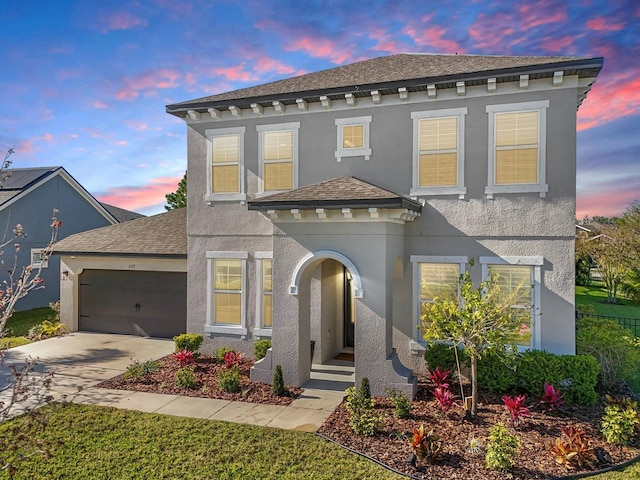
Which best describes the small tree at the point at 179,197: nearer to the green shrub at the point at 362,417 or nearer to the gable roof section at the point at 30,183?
the gable roof section at the point at 30,183

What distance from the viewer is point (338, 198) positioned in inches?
356

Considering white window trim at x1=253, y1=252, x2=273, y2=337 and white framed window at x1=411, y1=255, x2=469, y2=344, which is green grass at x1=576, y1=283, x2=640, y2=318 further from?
white window trim at x1=253, y1=252, x2=273, y2=337

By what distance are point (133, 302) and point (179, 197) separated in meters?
18.9

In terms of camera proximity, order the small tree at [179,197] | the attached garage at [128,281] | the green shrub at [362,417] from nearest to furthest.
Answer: the green shrub at [362,417] → the attached garage at [128,281] → the small tree at [179,197]

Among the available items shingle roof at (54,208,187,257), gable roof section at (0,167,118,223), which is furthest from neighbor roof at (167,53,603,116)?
gable roof section at (0,167,118,223)

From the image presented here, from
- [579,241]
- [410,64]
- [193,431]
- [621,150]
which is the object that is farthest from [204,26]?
[579,241]

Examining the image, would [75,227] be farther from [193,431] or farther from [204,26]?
[193,431]

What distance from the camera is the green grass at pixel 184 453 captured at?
5980mm

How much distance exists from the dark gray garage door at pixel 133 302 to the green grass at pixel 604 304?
56.6 ft

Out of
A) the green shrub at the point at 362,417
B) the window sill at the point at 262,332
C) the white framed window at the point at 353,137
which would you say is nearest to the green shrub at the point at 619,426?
the green shrub at the point at 362,417

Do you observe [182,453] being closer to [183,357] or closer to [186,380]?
[186,380]

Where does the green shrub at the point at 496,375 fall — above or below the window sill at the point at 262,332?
below

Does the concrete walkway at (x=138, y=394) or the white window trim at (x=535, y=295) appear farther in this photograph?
the white window trim at (x=535, y=295)

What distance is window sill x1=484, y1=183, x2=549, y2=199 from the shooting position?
31.5 ft
